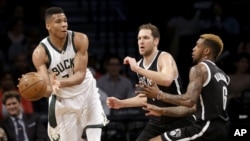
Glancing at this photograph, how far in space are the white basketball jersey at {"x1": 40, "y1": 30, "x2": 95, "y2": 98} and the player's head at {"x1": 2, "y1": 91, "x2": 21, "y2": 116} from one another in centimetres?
151

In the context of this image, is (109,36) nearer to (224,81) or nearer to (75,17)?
(75,17)

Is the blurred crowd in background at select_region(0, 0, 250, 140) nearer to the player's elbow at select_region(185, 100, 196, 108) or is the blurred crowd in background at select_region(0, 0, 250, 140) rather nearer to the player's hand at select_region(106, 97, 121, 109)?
the player's hand at select_region(106, 97, 121, 109)

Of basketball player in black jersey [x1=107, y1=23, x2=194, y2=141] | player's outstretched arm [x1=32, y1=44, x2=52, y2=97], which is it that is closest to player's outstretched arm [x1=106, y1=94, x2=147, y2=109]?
basketball player in black jersey [x1=107, y1=23, x2=194, y2=141]

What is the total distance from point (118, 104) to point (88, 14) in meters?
6.09

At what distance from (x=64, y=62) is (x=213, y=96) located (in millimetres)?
2069

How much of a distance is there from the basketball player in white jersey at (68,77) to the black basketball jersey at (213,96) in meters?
1.67

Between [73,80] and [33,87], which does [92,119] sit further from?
[33,87]

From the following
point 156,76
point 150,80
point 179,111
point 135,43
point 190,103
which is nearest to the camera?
point 190,103

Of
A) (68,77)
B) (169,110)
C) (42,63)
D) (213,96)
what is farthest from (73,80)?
(213,96)

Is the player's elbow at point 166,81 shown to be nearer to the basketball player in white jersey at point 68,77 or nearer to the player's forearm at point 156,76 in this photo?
the player's forearm at point 156,76

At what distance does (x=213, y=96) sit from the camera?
7949 mm

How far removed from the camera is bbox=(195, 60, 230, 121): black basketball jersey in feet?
26.1

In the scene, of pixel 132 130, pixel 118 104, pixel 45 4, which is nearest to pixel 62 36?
pixel 118 104

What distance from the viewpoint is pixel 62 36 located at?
9156mm
